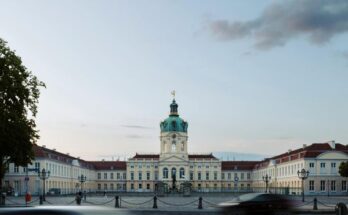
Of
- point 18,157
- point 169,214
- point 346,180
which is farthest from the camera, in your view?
point 346,180

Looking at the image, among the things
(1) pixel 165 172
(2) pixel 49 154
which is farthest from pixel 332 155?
(1) pixel 165 172

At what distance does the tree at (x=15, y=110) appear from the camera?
37.1 m

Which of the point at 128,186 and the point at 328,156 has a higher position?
the point at 328,156

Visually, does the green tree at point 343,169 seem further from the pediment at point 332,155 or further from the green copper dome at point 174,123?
the green copper dome at point 174,123

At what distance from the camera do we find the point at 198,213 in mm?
32094

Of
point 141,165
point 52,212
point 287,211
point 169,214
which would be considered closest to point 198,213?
point 169,214

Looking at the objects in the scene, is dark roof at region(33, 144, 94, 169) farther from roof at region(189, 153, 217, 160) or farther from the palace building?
roof at region(189, 153, 217, 160)

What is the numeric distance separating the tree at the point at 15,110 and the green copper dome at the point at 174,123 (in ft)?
354

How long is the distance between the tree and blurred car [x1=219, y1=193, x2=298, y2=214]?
19231 mm

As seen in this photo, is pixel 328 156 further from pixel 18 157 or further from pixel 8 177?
pixel 18 157

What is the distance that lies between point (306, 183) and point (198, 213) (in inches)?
2656

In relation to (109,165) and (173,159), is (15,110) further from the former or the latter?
(109,165)

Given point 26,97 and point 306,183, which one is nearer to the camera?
point 26,97

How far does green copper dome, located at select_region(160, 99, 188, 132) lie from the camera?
147 meters
